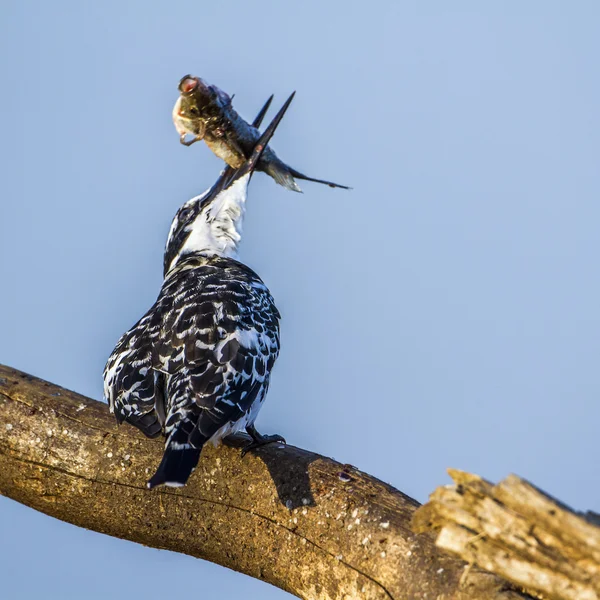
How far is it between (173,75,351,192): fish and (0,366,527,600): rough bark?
7.74ft

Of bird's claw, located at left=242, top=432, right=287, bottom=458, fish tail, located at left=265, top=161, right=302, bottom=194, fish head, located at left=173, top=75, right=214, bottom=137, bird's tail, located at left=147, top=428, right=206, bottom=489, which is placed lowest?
bird's tail, located at left=147, top=428, right=206, bottom=489

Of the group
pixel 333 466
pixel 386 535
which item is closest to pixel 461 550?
pixel 386 535

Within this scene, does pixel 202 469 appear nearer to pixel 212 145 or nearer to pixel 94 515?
pixel 94 515

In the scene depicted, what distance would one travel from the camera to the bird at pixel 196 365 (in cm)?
485

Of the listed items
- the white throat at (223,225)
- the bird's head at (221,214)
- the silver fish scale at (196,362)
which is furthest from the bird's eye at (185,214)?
the silver fish scale at (196,362)

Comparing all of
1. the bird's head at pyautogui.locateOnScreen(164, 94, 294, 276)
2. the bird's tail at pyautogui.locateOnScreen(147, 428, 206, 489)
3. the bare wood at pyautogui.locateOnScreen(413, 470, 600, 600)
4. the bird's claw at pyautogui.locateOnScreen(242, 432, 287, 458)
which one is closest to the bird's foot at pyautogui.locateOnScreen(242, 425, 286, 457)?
the bird's claw at pyautogui.locateOnScreen(242, 432, 287, 458)

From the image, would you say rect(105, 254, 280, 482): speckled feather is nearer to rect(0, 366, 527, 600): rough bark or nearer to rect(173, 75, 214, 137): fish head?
rect(0, 366, 527, 600): rough bark

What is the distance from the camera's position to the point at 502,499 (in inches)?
117

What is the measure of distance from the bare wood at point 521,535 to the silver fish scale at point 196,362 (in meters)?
1.87

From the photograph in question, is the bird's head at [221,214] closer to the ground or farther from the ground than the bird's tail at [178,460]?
farther from the ground

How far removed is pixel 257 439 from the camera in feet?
17.3

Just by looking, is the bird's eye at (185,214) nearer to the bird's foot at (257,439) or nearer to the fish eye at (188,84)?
the fish eye at (188,84)

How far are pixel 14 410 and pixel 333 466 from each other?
2.05m

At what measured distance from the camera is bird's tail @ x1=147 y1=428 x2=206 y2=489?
14.2 feet
